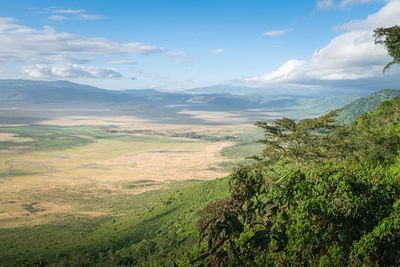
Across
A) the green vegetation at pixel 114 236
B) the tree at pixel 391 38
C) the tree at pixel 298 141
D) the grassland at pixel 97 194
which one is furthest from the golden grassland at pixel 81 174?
the tree at pixel 391 38

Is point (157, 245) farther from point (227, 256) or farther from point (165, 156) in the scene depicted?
point (165, 156)

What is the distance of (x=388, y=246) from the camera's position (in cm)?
784

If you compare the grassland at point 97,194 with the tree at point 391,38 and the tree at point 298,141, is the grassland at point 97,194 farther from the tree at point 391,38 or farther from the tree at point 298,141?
the tree at point 391,38

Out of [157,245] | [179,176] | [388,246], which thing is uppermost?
[388,246]

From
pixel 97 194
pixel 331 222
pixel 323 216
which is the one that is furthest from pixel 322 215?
pixel 97 194

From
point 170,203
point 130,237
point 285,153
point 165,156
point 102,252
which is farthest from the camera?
point 165,156

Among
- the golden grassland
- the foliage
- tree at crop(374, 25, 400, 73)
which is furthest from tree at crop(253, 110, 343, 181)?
the golden grassland

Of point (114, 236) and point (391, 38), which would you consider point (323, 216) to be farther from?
point (114, 236)

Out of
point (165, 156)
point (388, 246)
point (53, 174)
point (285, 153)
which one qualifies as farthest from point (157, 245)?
point (165, 156)

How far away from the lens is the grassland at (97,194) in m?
47.1

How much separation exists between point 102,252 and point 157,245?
9.91 meters

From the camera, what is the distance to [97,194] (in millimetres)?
96375

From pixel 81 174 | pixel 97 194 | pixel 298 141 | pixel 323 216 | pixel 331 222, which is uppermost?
pixel 298 141

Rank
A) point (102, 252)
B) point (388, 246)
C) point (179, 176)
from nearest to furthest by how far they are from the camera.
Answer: point (388, 246), point (102, 252), point (179, 176)
